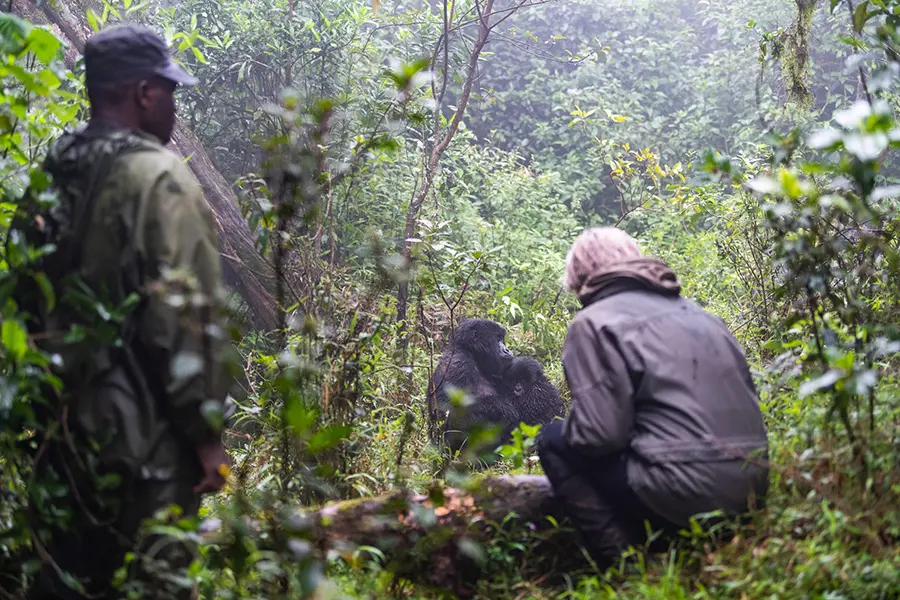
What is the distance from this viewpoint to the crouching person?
8.65ft

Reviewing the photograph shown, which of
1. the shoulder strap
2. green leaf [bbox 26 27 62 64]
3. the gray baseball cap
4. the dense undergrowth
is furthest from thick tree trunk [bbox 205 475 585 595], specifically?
green leaf [bbox 26 27 62 64]

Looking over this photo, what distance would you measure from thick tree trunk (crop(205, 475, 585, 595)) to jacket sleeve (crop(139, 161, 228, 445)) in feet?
1.99

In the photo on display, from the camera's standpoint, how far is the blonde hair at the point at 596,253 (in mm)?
3115

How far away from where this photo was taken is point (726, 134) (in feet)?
42.0

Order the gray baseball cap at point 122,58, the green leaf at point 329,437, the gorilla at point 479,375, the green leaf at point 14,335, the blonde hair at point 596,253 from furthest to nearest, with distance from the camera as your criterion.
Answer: the gorilla at point 479,375, the blonde hair at point 596,253, the gray baseball cap at point 122,58, the green leaf at point 14,335, the green leaf at point 329,437

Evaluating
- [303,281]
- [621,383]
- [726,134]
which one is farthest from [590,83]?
[621,383]

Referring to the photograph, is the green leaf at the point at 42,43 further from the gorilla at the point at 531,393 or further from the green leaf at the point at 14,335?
the gorilla at the point at 531,393

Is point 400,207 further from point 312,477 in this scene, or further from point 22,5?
point 312,477

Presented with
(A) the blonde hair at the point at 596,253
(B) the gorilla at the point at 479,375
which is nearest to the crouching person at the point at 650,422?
(A) the blonde hair at the point at 596,253

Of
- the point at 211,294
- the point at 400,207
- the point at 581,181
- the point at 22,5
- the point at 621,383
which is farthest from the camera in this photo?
the point at 581,181

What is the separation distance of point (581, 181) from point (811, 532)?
970 centimetres

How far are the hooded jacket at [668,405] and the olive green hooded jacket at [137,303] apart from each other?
1238 millimetres

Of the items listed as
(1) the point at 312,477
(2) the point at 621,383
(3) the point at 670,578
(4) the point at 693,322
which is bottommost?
(3) the point at 670,578

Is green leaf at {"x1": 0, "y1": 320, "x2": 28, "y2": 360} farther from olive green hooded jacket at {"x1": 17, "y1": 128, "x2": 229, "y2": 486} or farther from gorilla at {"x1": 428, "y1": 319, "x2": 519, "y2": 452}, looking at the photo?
gorilla at {"x1": 428, "y1": 319, "x2": 519, "y2": 452}
